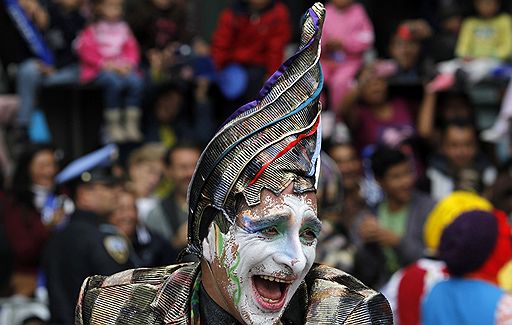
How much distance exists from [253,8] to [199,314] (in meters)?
7.61

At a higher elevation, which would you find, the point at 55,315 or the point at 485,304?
the point at 485,304

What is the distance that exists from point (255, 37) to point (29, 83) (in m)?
1.90

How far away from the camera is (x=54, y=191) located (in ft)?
32.5

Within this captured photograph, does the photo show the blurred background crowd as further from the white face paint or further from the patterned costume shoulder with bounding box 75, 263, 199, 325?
Result: the white face paint

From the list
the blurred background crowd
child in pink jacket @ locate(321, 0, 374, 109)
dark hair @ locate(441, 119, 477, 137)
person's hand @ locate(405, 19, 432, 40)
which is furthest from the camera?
person's hand @ locate(405, 19, 432, 40)

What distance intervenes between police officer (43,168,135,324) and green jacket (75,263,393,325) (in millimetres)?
3612

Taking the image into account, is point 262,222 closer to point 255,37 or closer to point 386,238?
point 386,238

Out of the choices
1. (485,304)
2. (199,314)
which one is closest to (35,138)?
(485,304)

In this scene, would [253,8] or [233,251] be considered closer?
[233,251]

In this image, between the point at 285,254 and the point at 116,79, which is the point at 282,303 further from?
the point at 116,79

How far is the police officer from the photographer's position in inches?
314

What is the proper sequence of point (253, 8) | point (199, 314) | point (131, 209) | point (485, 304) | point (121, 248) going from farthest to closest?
1. point (253, 8)
2. point (131, 209)
3. point (121, 248)
4. point (485, 304)
5. point (199, 314)

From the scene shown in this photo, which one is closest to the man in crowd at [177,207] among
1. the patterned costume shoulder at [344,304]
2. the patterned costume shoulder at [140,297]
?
the patterned costume shoulder at [140,297]

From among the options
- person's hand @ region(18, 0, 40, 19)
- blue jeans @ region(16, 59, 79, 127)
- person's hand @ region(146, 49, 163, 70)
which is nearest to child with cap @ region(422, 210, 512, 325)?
person's hand @ region(146, 49, 163, 70)
